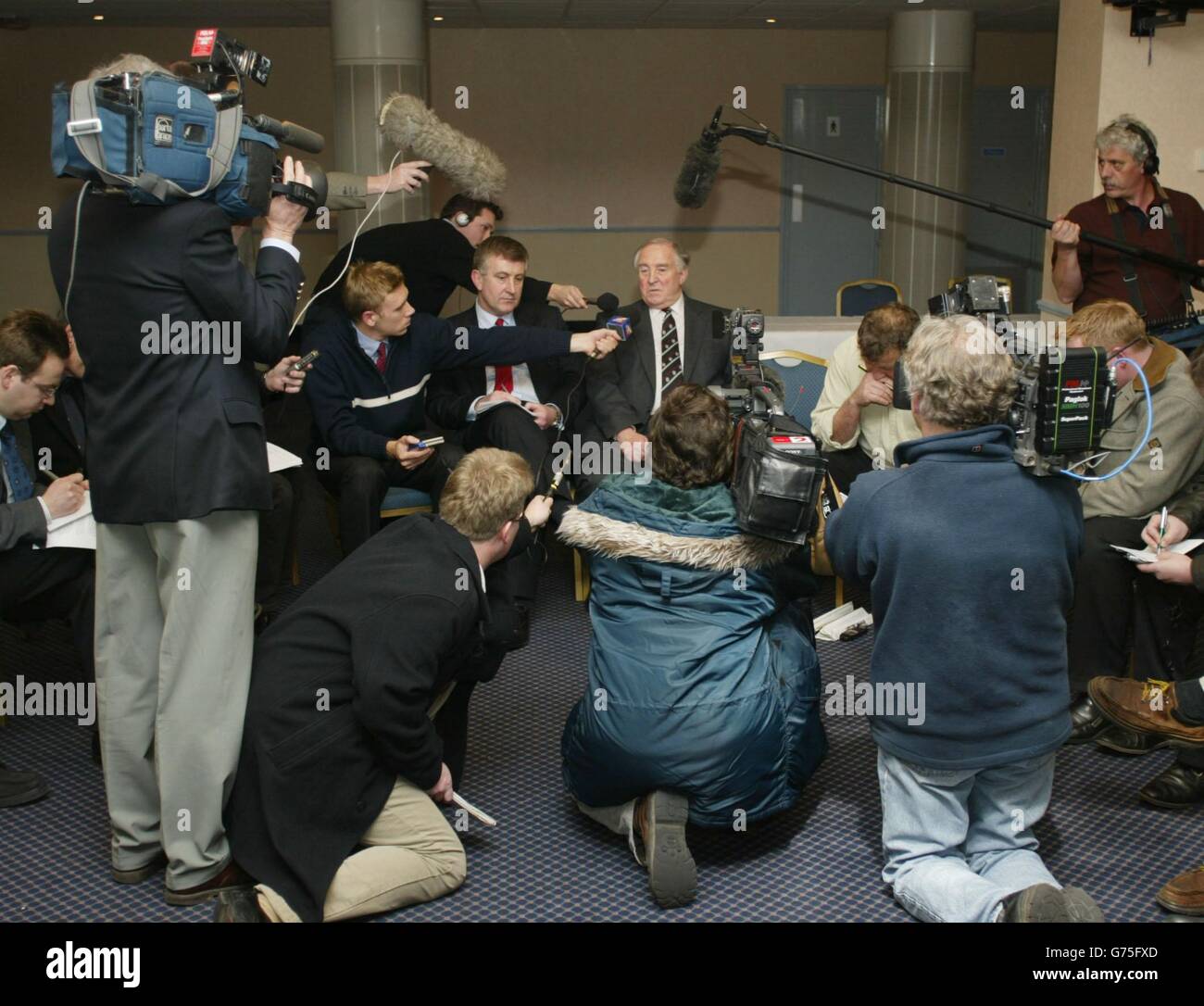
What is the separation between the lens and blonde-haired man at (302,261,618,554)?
3.79 m

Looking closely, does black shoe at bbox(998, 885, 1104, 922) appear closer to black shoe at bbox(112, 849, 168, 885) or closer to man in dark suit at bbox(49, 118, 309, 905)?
man in dark suit at bbox(49, 118, 309, 905)

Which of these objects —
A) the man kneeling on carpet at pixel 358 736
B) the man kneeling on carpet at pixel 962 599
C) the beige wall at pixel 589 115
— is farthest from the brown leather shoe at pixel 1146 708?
the beige wall at pixel 589 115

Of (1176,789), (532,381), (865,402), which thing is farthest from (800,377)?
(1176,789)

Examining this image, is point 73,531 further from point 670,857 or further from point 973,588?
point 973,588

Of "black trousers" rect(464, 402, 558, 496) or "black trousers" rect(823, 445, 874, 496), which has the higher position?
"black trousers" rect(464, 402, 558, 496)

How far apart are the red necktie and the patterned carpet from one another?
4.11ft

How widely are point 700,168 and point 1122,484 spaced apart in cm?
331

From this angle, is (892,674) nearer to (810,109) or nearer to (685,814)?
(685,814)

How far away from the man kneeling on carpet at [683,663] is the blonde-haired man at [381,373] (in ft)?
4.30

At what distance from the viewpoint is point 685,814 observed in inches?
96.9

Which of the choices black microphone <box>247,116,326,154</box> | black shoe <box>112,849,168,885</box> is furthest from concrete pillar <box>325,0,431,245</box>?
black shoe <box>112,849,168,885</box>

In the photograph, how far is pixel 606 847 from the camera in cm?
265

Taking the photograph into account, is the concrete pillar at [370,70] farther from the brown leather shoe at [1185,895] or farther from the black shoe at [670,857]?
the brown leather shoe at [1185,895]
